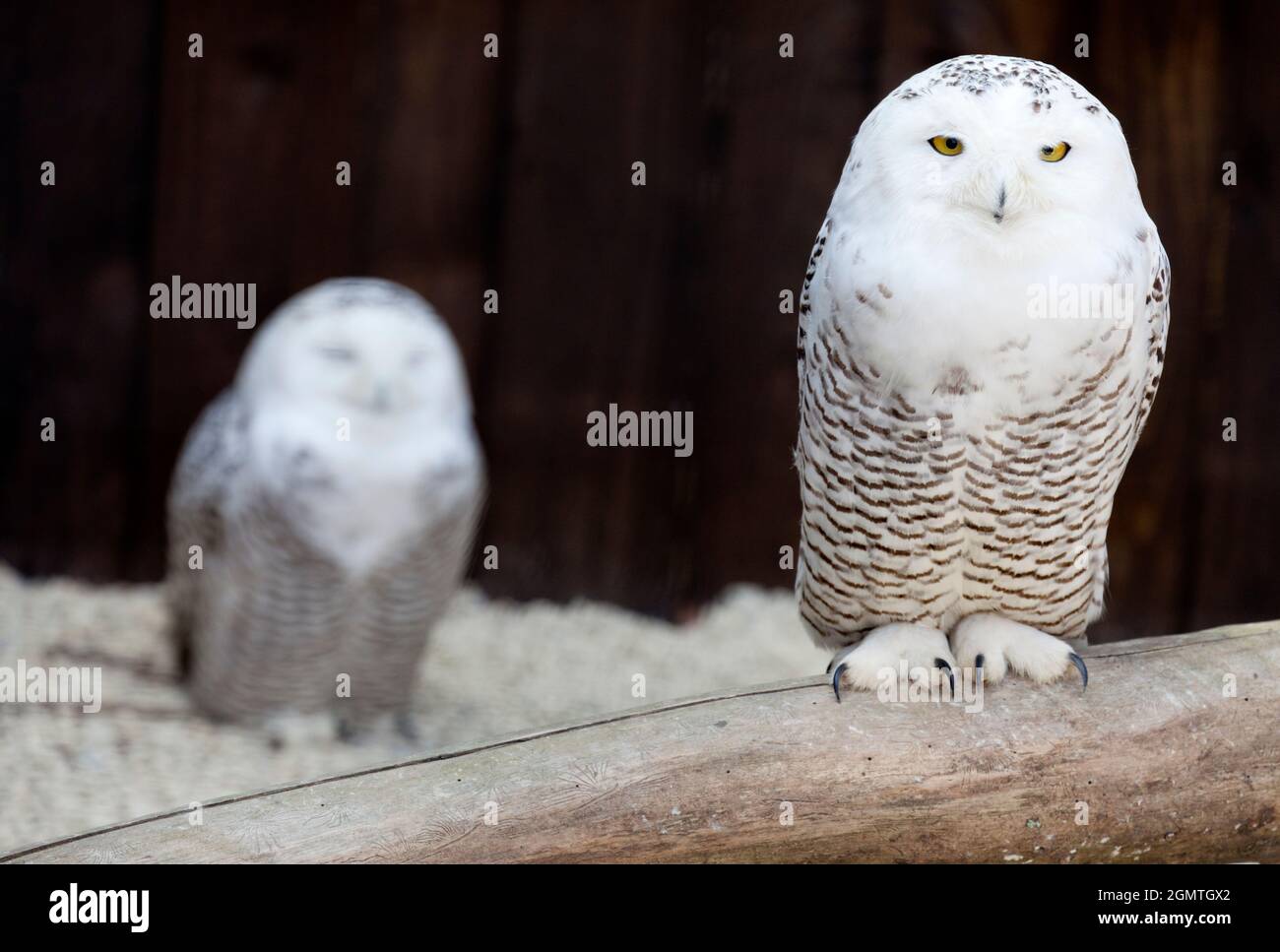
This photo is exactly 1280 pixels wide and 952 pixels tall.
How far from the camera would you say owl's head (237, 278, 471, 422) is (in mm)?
2625

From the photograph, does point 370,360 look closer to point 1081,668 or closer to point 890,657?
point 890,657

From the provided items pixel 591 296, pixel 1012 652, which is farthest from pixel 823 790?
pixel 591 296

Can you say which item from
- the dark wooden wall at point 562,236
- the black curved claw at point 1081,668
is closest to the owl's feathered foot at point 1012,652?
the black curved claw at point 1081,668

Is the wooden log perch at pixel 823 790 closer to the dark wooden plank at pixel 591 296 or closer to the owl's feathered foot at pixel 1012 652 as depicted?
the owl's feathered foot at pixel 1012 652

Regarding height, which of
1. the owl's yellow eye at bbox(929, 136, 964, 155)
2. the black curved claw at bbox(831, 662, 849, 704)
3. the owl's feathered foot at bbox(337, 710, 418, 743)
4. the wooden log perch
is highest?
the owl's yellow eye at bbox(929, 136, 964, 155)

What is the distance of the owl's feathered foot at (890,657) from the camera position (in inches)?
69.7

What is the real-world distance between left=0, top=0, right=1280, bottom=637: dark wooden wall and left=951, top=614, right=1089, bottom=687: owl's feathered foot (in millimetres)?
1367

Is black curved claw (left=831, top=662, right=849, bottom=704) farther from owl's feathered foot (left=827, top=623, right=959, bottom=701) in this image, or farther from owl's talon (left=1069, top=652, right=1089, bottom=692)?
owl's talon (left=1069, top=652, right=1089, bottom=692)

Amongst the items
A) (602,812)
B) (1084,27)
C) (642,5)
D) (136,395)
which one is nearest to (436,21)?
(642,5)

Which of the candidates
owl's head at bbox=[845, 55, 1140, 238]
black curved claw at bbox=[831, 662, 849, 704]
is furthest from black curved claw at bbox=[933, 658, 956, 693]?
owl's head at bbox=[845, 55, 1140, 238]

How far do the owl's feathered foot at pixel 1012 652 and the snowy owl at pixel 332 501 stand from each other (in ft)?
3.90

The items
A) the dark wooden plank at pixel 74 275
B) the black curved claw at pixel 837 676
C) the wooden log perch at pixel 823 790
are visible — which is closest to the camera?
the wooden log perch at pixel 823 790

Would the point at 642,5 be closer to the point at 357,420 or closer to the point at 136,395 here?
the point at 357,420

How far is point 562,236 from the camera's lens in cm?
321
